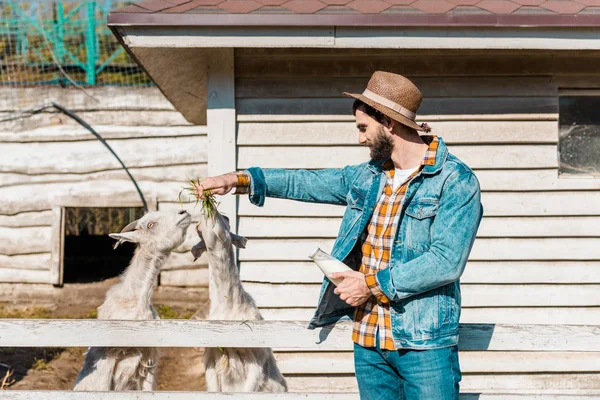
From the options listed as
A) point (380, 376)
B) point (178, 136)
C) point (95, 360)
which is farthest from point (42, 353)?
point (380, 376)

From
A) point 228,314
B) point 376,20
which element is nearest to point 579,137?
point 376,20

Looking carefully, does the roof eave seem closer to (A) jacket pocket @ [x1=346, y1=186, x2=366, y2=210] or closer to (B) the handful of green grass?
(B) the handful of green grass

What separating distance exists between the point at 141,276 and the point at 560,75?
3.44 meters

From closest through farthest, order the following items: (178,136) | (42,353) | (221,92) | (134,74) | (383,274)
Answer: (383,274)
(221,92)
(42,353)
(178,136)
(134,74)

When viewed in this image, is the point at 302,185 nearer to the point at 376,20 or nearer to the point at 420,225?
the point at 420,225

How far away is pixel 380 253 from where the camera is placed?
310 centimetres

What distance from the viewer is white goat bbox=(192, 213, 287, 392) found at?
4191mm

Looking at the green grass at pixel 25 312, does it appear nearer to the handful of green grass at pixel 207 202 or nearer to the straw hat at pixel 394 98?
the handful of green grass at pixel 207 202

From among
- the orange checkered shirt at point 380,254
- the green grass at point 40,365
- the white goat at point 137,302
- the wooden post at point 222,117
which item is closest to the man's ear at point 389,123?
the orange checkered shirt at point 380,254

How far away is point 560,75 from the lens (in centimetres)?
591

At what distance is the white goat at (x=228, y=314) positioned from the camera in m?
4.19

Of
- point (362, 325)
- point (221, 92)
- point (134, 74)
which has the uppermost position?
point (134, 74)

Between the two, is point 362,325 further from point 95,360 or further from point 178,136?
point 178,136

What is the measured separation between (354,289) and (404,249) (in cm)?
25
